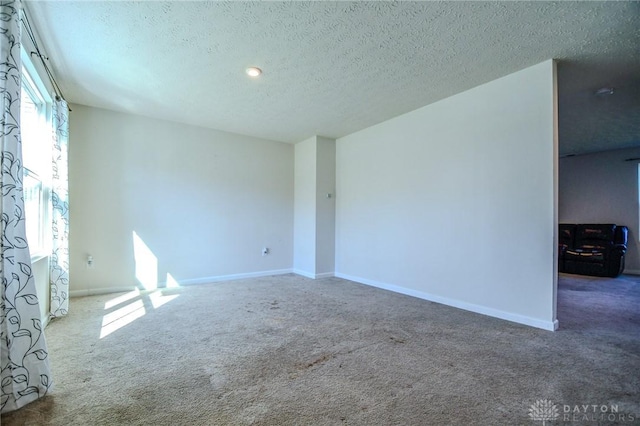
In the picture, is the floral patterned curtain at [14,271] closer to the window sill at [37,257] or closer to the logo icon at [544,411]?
the window sill at [37,257]

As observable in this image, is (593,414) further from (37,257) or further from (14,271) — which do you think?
(37,257)

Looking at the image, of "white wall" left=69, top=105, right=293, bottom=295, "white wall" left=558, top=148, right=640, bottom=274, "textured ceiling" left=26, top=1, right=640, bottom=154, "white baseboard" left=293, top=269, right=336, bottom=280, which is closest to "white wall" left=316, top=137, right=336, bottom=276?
"white baseboard" left=293, top=269, right=336, bottom=280

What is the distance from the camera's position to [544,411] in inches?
62.2

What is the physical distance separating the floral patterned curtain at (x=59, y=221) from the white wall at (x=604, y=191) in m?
9.19

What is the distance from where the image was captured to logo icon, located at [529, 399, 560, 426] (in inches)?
60.0

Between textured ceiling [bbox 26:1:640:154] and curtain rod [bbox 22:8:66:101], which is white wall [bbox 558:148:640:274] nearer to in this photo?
textured ceiling [bbox 26:1:640:154]

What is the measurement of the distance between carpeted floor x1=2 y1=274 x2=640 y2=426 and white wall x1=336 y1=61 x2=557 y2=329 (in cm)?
40

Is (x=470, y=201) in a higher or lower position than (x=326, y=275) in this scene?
higher

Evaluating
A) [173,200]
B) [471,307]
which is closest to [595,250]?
[471,307]

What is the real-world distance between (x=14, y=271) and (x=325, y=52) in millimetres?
2684

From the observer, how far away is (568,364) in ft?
6.84

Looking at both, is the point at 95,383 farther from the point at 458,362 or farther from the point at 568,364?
the point at 568,364

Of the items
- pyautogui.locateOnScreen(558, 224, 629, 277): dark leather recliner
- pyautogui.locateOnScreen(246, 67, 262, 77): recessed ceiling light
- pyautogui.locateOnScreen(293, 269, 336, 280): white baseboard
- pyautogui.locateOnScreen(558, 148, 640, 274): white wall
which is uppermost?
pyautogui.locateOnScreen(246, 67, 262, 77): recessed ceiling light

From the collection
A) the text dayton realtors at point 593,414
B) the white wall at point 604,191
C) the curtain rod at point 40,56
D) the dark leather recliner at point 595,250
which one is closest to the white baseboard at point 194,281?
the curtain rod at point 40,56
